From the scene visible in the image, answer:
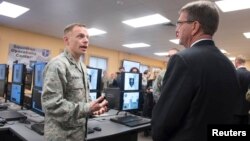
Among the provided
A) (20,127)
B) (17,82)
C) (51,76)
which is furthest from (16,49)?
(51,76)

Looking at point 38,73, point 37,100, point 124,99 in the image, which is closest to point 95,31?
point 124,99

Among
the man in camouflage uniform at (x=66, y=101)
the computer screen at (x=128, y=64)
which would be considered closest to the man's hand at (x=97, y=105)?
the man in camouflage uniform at (x=66, y=101)

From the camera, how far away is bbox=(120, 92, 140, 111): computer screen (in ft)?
8.12

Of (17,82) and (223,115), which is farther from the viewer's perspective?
(17,82)

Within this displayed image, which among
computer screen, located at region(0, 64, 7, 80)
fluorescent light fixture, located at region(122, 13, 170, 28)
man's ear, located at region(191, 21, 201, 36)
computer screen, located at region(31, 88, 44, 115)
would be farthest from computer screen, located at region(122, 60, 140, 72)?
man's ear, located at region(191, 21, 201, 36)

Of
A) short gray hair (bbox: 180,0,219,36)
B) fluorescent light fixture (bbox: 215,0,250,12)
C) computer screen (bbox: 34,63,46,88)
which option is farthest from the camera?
fluorescent light fixture (bbox: 215,0,250,12)

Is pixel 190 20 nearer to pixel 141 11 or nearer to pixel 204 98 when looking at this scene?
pixel 204 98

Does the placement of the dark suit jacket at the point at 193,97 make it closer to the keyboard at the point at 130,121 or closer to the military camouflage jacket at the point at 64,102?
the military camouflage jacket at the point at 64,102

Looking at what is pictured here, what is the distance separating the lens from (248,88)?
3.66 meters

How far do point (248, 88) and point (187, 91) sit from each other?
3.23m

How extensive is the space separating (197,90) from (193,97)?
0.12 feet

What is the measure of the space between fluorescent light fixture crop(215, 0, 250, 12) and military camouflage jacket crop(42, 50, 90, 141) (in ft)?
10.6

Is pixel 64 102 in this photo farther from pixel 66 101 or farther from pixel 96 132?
pixel 96 132

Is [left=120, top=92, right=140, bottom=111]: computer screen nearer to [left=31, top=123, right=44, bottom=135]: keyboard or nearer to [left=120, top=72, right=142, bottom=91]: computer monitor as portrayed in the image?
[left=120, top=72, right=142, bottom=91]: computer monitor
